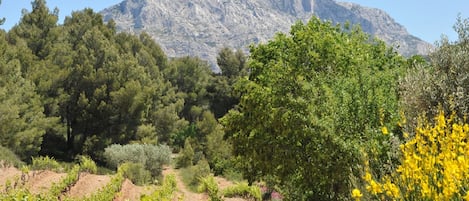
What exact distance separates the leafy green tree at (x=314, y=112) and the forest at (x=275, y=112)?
5 centimetres

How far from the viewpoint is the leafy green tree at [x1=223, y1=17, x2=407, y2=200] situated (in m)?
10.4

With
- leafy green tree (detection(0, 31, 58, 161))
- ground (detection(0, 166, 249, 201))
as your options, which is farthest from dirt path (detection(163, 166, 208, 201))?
leafy green tree (detection(0, 31, 58, 161))

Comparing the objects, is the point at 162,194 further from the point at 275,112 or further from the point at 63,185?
the point at 275,112

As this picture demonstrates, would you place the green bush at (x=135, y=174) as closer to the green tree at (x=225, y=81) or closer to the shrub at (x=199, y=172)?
the shrub at (x=199, y=172)

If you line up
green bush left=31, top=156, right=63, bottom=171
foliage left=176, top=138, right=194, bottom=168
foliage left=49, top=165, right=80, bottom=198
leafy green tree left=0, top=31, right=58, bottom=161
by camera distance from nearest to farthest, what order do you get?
1. foliage left=49, top=165, right=80, bottom=198
2. green bush left=31, top=156, right=63, bottom=171
3. leafy green tree left=0, top=31, right=58, bottom=161
4. foliage left=176, top=138, right=194, bottom=168

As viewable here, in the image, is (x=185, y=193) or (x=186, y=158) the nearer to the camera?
(x=185, y=193)

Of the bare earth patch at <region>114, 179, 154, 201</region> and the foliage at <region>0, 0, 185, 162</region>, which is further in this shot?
the foliage at <region>0, 0, 185, 162</region>

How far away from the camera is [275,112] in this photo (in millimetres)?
12633

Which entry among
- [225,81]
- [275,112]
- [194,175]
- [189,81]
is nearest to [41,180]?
[275,112]

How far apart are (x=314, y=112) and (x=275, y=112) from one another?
168 centimetres

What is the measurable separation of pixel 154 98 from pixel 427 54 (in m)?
36.0

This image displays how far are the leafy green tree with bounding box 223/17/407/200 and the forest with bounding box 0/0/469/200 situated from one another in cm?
5

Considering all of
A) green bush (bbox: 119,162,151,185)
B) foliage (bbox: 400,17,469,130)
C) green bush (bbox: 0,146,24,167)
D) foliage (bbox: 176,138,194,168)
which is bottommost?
foliage (bbox: 176,138,194,168)

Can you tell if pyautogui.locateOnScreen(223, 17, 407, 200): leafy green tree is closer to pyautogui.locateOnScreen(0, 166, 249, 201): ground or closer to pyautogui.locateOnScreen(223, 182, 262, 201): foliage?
pyautogui.locateOnScreen(223, 182, 262, 201): foliage
